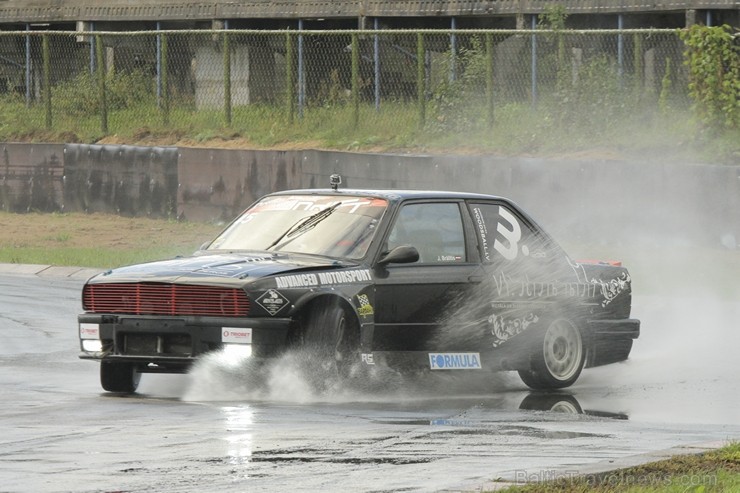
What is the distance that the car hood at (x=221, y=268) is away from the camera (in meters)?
11.1

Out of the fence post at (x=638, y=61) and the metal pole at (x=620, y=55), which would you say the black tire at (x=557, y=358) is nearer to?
the fence post at (x=638, y=61)

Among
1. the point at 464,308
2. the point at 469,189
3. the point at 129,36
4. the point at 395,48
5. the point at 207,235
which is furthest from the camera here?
the point at 129,36

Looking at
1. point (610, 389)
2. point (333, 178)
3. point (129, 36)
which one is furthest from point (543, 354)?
point (129, 36)

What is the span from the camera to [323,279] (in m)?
11.3

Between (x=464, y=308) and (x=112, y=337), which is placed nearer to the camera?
(x=112, y=337)

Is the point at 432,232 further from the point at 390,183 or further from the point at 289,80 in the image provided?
the point at 289,80

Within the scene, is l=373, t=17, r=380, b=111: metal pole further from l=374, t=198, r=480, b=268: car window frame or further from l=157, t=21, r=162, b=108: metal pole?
l=374, t=198, r=480, b=268: car window frame

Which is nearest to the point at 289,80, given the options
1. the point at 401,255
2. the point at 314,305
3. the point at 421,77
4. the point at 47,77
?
the point at 421,77

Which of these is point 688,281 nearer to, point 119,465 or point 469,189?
point 469,189

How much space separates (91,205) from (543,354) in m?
16.1

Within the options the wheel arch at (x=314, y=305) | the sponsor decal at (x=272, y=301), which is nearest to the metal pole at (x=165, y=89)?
the wheel arch at (x=314, y=305)

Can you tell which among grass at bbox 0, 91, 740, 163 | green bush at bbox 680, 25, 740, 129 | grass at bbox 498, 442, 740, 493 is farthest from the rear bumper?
green bush at bbox 680, 25, 740, 129

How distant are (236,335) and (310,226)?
62.0 inches

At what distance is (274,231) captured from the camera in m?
12.3
